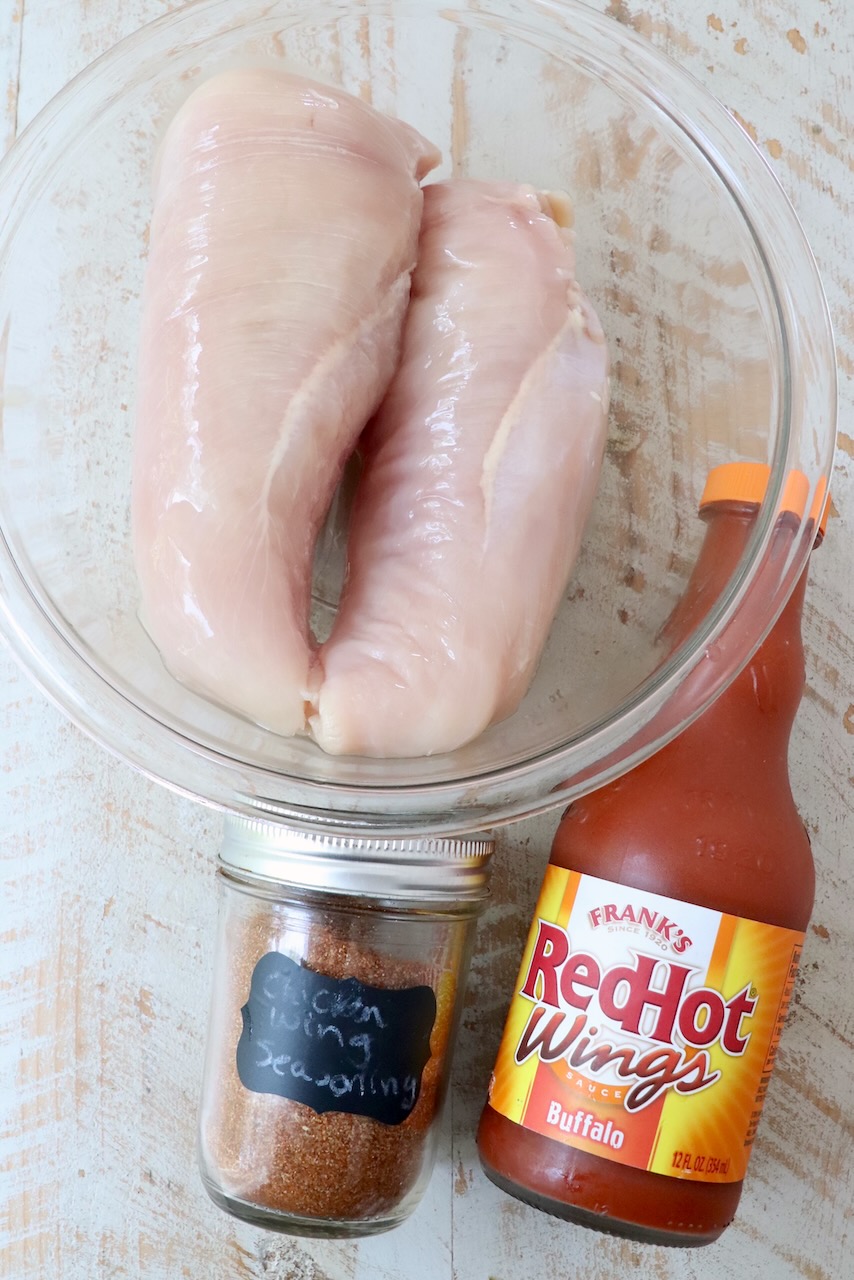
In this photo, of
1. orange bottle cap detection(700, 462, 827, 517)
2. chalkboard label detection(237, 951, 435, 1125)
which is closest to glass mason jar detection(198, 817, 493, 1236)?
chalkboard label detection(237, 951, 435, 1125)

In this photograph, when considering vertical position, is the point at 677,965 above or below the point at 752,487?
below

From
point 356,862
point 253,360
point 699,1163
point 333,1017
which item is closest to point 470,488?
point 253,360

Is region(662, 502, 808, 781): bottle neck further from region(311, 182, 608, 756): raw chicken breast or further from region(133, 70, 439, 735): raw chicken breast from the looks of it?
region(133, 70, 439, 735): raw chicken breast

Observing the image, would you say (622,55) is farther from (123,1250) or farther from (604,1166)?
(123,1250)

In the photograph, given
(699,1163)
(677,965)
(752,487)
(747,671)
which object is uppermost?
(752,487)

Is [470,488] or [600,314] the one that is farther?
[600,314]

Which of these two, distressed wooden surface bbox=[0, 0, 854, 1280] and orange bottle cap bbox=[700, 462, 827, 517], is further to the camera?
distressed wooden surface bbox=[0, 0, 854, 1280]

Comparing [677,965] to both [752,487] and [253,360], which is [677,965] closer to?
[752,487]
